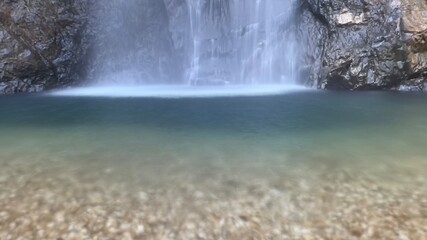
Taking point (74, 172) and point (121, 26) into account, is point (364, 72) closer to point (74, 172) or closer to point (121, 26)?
point (121, 26)

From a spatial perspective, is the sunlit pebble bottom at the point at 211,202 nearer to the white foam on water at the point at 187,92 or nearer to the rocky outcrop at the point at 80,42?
the white foam on water at the point at 187,92

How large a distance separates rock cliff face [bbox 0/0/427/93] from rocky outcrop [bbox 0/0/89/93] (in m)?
0.04

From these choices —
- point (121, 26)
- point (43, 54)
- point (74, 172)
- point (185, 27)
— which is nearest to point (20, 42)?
point (43, 54)

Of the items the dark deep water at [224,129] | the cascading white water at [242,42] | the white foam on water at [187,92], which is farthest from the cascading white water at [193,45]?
the dark deep water at [224,129]

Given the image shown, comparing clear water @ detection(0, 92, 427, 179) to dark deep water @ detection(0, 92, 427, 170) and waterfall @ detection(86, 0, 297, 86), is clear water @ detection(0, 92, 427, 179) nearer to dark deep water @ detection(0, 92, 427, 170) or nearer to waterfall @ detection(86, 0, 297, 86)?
dark deep water @ detection(0, 92, 427, 170)

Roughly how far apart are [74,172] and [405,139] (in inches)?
216

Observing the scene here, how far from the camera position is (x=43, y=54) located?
60.0 ft

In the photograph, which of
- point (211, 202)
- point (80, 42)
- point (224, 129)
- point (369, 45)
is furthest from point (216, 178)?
point (80, 42)

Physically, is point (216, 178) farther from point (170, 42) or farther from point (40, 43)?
point (170, 42)

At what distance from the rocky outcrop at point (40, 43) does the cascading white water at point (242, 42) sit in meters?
6.30

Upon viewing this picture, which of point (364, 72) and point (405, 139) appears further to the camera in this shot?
point (364, 72)

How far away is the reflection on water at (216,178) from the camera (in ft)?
10.6

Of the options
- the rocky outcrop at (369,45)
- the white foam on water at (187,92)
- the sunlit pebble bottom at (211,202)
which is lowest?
the sunlit pebble bottom at (211,202)

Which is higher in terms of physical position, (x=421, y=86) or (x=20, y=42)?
(x=20, y=42)
